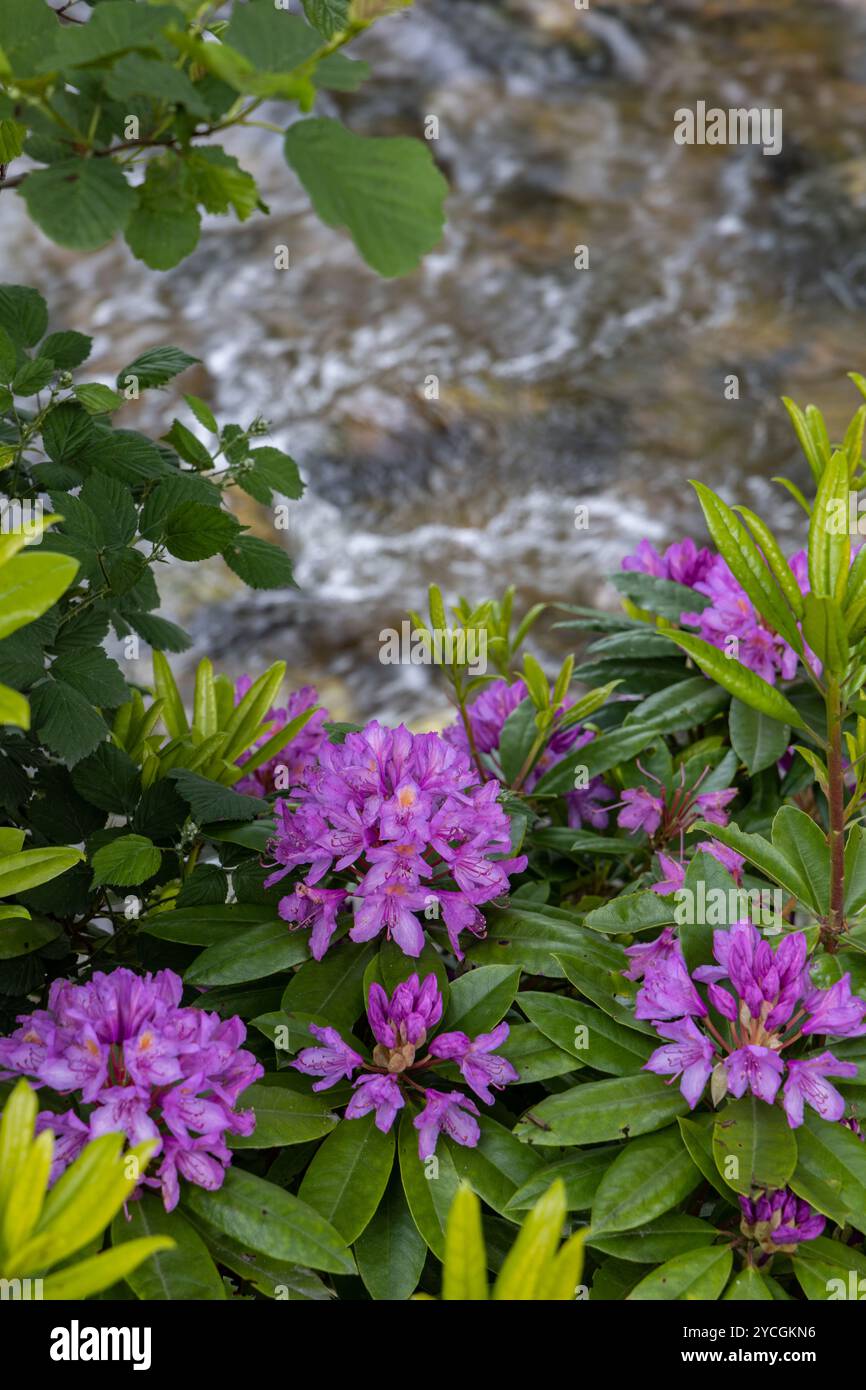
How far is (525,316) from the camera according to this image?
512 cm

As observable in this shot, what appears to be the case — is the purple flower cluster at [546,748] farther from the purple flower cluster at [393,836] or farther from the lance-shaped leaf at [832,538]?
the lance-shaped leaf at [832,538]

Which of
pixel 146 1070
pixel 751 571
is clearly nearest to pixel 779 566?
pixel 751 571

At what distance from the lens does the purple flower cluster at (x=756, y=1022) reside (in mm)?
764

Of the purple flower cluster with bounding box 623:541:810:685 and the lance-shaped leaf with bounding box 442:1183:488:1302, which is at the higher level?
the purple flower cluster with bounding box 623:541:810:685

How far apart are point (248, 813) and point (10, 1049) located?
0.75ft

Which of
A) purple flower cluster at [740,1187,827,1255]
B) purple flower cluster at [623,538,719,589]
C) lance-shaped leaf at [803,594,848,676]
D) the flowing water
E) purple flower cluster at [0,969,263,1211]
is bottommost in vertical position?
purple flower cluster at [740,1187,827,1255]

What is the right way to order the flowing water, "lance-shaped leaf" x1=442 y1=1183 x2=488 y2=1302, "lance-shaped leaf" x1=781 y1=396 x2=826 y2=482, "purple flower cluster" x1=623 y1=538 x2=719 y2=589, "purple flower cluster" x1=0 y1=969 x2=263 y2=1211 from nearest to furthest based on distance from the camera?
1. "lance-shaped leaf" x1=442 y1=1183 x2=488 y2=1302
2. "purple flower cluster" x1=0 y1=969 x2=263 y2=1211
3. "lance-shaped leaf" x1=781 y1=396 x2=826 y2=482
4. "purple flower cluster" x1=623 y1=538 x2=719 y2=589
5. the flowing water

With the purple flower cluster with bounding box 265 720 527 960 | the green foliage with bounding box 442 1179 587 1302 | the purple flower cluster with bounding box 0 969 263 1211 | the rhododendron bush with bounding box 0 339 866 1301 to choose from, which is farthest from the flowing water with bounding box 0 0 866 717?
the green foliage with bounding box 442 1179 587 1302

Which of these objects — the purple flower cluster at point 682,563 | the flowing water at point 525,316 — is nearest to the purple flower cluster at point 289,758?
the purple flower cluster at point 682,563

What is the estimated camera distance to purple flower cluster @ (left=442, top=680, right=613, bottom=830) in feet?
3.92

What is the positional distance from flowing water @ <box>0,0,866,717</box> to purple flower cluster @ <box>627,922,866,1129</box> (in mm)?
3111

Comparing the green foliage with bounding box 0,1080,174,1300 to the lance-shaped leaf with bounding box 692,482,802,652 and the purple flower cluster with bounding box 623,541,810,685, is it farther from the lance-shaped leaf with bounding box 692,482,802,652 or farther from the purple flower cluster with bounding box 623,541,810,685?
the purple flower cluster with bounding box 623,541,810,685

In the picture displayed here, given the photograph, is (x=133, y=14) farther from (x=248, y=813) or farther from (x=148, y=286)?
(x=148, y=286)
